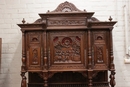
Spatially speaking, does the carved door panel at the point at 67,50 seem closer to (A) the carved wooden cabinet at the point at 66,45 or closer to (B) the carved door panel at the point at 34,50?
(A) the carved wooden cabinet at the point at 66,45

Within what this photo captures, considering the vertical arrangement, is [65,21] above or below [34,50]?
above

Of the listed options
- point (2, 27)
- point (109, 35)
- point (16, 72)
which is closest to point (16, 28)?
point (2, 27)

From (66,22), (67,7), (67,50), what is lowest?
(67,50)

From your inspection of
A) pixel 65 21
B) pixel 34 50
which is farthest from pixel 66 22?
pixel 34 50

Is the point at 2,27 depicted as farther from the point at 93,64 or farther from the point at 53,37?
the point at 93,64

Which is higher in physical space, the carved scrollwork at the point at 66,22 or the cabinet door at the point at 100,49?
the carved scrollwork at the point at 66,22

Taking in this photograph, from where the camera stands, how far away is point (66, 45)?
9.50ft

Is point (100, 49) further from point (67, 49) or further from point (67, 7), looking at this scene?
point (67, 7)

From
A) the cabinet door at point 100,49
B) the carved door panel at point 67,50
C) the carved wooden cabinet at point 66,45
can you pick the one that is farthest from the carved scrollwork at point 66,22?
the cabinet door at point 100,49

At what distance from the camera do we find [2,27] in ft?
11.3

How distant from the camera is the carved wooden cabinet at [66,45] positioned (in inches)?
111

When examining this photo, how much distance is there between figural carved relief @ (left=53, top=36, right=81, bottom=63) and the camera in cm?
287

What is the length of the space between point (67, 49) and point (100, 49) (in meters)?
0.48

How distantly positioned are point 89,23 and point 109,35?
1.14 ft
